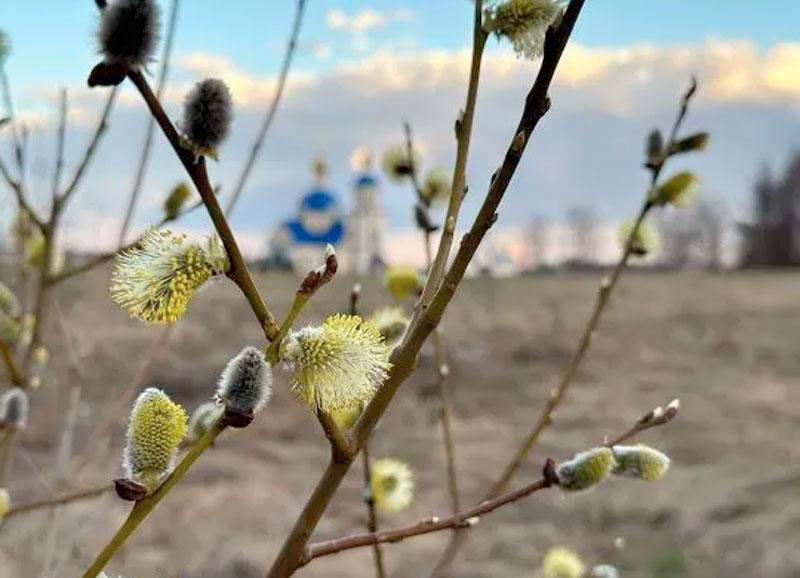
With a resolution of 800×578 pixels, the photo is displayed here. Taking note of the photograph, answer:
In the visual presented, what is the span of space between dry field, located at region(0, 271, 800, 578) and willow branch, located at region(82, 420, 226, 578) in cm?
105

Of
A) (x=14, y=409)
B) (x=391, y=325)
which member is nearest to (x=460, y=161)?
(x=391, y=325)

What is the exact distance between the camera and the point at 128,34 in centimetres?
28

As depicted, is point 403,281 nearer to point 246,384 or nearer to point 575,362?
point 575,362

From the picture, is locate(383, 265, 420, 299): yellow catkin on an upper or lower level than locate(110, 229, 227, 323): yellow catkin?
upper

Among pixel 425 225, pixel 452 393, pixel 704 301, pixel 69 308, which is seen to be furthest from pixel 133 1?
pixel 704 301

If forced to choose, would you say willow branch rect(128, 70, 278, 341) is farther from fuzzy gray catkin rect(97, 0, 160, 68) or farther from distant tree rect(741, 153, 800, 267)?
distant tree rect(741, 153, 800, 267)

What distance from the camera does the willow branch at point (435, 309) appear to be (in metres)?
0.29

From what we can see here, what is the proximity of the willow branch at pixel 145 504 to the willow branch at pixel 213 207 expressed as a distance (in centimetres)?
3

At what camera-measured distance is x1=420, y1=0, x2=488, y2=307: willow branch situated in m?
0.34

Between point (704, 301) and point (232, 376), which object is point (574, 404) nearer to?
point (704, 301)

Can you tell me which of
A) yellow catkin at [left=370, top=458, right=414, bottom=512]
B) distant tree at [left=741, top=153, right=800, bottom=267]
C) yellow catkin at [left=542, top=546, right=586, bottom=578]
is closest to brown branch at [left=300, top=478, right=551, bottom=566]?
yellow catkin at [left=370, top=458, right=414, bottom=512]

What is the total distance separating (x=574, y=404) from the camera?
2.79 meters

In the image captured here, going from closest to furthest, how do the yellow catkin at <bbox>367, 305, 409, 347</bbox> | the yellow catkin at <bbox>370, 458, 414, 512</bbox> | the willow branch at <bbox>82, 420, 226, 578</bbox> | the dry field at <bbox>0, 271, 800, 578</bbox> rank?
the willow branch at <bbox>82, 420, 226, 578</bbox>
the yellow catkin at <bbox>367, 305, 409, 347</bbox>
the yellow catkin at <bbox>370, 458, 414, 512</bbox>
the dry field at <bbox>0, 271, 800, 578</bbox>

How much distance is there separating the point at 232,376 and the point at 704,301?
349 cm
